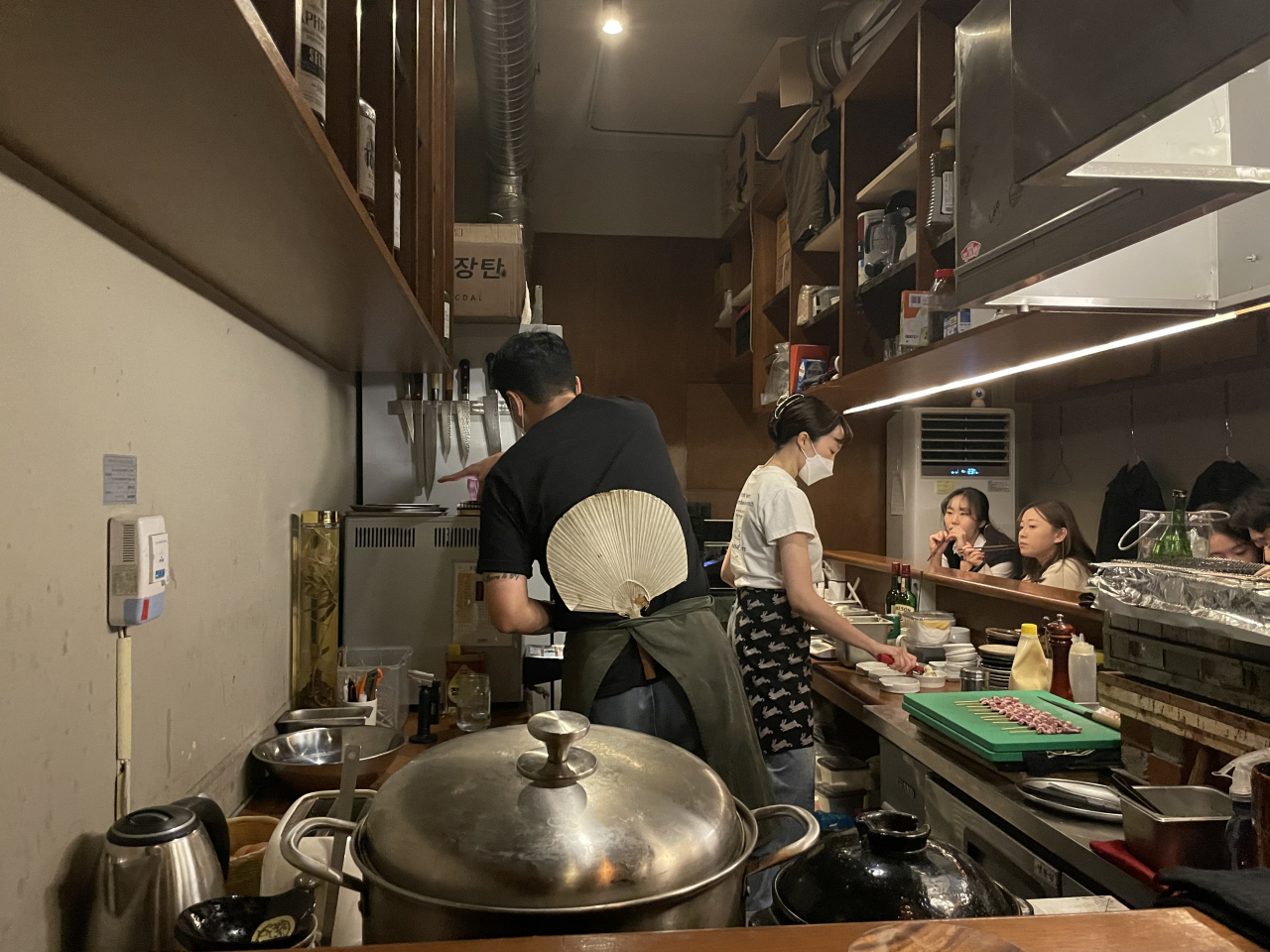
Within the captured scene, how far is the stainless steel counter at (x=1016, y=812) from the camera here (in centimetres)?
134

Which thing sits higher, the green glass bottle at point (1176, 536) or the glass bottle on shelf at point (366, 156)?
the glass bottle on shelf at point (366, 156)

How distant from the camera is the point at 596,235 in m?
5.18

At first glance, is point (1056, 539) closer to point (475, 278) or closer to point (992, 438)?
point (992, 438)

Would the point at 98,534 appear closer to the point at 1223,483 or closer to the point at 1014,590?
the point at 1014,590

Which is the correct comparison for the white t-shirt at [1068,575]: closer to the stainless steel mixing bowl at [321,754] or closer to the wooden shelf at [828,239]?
the wooden shelf at [828,239]

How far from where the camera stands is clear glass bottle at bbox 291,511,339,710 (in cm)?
212

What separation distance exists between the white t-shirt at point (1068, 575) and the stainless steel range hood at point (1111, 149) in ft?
7.95

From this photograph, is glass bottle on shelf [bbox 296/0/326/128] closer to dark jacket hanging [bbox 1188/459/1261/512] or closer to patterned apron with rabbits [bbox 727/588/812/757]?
patterned apron with rabbits [bbox 727/588/812/757]

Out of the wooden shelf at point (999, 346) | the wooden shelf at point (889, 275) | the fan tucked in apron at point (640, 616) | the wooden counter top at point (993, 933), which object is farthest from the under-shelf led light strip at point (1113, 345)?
the wooden counter top at point (993, 933)

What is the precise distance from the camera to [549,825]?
0.62m

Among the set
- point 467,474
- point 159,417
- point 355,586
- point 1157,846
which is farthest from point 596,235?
point 1157,846

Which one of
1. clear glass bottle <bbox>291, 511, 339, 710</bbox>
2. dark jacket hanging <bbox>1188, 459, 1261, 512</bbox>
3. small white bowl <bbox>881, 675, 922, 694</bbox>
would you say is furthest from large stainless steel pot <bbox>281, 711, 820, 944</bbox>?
dark jacket hanging <bbox>1188, 459, 1261, 512</bbox>

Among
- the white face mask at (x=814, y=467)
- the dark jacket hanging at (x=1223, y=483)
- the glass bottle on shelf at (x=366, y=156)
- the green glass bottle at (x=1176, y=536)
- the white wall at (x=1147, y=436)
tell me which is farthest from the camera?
the white wall at (x=1147, y=436)

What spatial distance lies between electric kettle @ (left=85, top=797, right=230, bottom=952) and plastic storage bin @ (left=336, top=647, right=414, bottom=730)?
106 cm
